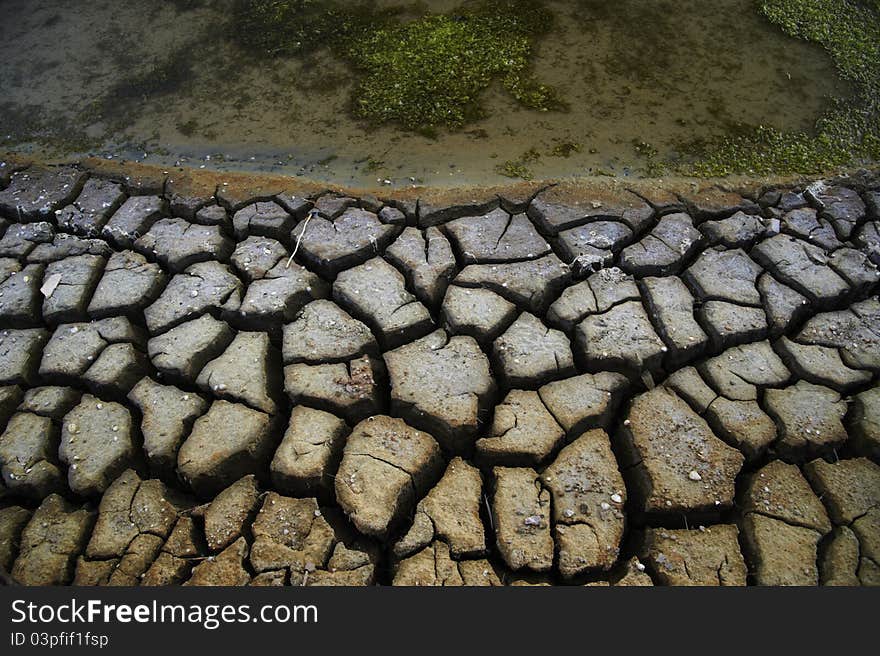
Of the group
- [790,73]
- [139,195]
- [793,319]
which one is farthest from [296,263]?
[790,73]

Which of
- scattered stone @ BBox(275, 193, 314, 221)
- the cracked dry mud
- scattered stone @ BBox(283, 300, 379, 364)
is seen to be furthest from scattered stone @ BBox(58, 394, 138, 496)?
scattered stone @ BBox(275, 193, 314, 221)

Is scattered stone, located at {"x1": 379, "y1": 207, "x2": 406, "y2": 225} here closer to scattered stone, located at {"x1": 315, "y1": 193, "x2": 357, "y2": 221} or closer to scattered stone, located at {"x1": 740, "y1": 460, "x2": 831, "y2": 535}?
scattered stone, located at {"x1": 315, "y1": 193, "x2": 357, "y2": 221}

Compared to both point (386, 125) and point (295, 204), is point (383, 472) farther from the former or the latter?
point (386, 125)

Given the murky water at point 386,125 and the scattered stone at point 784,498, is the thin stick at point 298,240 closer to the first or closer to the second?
the murky water at point 386,125

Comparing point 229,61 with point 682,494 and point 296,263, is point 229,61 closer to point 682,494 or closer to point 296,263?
point 296,263

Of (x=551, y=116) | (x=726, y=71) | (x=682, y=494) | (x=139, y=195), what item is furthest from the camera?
(x=726, y=71)

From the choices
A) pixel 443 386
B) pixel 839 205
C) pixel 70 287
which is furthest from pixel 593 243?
pixel 70 287
